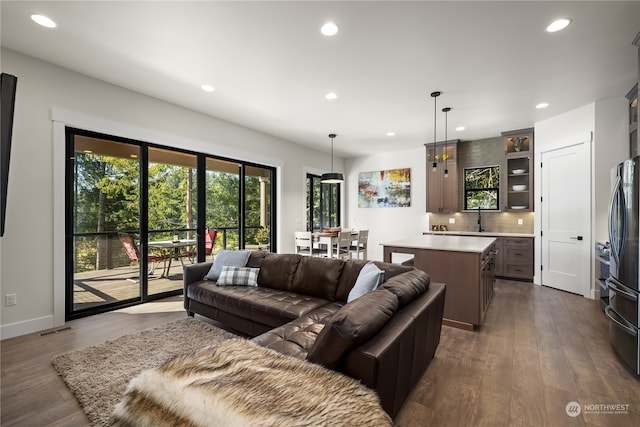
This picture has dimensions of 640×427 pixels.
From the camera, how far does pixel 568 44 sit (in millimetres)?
2684

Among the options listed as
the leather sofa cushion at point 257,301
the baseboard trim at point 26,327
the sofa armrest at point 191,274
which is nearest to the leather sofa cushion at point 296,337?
the leather sofa cushion at point 257,301

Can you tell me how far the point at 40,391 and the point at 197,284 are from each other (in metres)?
1.48

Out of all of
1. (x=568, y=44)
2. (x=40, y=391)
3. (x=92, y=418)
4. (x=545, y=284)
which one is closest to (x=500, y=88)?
(x=568, y=44)

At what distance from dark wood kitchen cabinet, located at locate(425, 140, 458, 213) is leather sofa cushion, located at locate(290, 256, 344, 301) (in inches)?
170

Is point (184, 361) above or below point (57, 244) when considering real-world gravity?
below

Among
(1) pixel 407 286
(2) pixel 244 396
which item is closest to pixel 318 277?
(1) pixel 407 286

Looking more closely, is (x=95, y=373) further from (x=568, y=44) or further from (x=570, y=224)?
(x=570, y=224)

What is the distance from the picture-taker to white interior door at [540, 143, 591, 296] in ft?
14.0

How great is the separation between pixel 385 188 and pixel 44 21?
21.5 feet

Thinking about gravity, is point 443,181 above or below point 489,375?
above

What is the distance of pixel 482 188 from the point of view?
A: 611 cm

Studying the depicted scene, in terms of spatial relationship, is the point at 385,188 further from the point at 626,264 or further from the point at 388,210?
the point at 626,264

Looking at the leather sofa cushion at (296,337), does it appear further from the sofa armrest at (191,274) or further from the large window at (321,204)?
the large window at (321,204)

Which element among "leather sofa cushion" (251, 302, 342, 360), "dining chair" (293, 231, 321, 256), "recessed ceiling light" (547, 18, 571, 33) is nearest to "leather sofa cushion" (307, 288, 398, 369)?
"leather sofa cushion" (251, 302, 342, 360)
